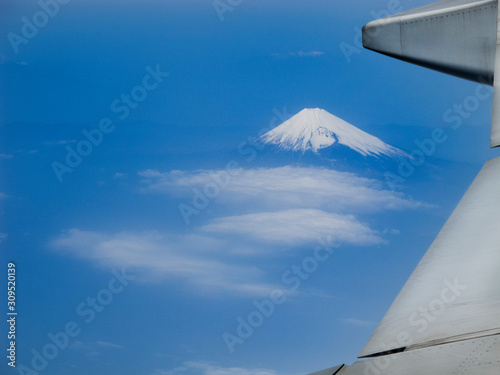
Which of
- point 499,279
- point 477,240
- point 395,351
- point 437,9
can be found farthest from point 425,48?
point 395,351

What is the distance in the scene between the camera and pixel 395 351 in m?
3.82

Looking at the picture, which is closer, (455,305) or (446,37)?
(455,305)

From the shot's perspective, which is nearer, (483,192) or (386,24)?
(483,192)

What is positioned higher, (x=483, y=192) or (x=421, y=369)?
(x=483, y=192)

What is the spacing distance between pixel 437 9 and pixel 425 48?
0.64 meters

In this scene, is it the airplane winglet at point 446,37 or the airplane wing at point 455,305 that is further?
the airplane winglet at point 446,37

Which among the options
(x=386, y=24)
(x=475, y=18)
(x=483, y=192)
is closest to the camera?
(x=483, y=192)

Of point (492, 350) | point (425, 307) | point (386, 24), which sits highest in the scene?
point (386, 24)

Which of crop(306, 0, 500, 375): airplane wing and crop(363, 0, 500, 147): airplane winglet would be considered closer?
crop(306, 0, 500, 375): airplane wing

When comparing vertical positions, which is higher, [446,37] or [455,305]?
[446,37]

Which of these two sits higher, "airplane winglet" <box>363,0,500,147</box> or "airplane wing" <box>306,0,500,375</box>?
"airplane winglet" <box>363,0,500,147</box>

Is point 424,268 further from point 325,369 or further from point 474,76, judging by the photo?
point 474,76

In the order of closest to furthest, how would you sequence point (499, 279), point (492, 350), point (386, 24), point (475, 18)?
point (492, 350) < point (499, 279) < point (475, 18) < point (386, 24)

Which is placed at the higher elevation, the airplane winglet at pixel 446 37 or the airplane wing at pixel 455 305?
the airplane winglet at pixel 446 37
